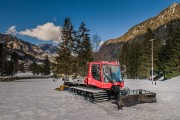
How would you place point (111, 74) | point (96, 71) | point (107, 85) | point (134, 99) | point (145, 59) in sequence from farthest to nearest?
1. point (145, 59)
2. point (96, 71)
3. point (111, 74)
4. point (107, 85)
5. point (134, 99)

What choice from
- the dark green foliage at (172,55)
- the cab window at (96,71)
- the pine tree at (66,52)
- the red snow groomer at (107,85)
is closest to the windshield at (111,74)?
the red snow groomer at (107,85)

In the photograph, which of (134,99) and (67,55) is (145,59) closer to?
(67,55)

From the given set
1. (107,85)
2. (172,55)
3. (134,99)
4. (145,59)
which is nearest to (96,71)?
(107,85)

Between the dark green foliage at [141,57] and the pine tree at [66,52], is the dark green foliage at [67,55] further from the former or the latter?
the dark green foliage at [141,57]

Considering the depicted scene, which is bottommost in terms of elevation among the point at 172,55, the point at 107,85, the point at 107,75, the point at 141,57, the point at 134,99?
the point at 134,99

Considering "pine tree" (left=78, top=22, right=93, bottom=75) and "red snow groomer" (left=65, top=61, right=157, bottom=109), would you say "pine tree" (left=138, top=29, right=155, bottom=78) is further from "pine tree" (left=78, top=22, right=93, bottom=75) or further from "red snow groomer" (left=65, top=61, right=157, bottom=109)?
"red snow groomer" (left=65, top=61, right=157, bottom=109)

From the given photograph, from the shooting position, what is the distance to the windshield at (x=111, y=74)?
2152 centimetres

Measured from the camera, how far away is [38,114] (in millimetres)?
14312

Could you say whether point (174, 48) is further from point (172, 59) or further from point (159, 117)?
point (159, 117)

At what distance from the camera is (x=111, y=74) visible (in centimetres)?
2172

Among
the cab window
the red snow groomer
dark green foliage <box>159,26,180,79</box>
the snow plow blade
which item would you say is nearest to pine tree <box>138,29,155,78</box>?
dark green foliage <box>159,26,180,79</box>

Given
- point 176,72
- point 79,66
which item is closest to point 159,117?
point 176,72

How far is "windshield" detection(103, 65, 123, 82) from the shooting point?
2152 centimetres

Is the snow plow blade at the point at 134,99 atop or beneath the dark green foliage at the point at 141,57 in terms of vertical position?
beneath
